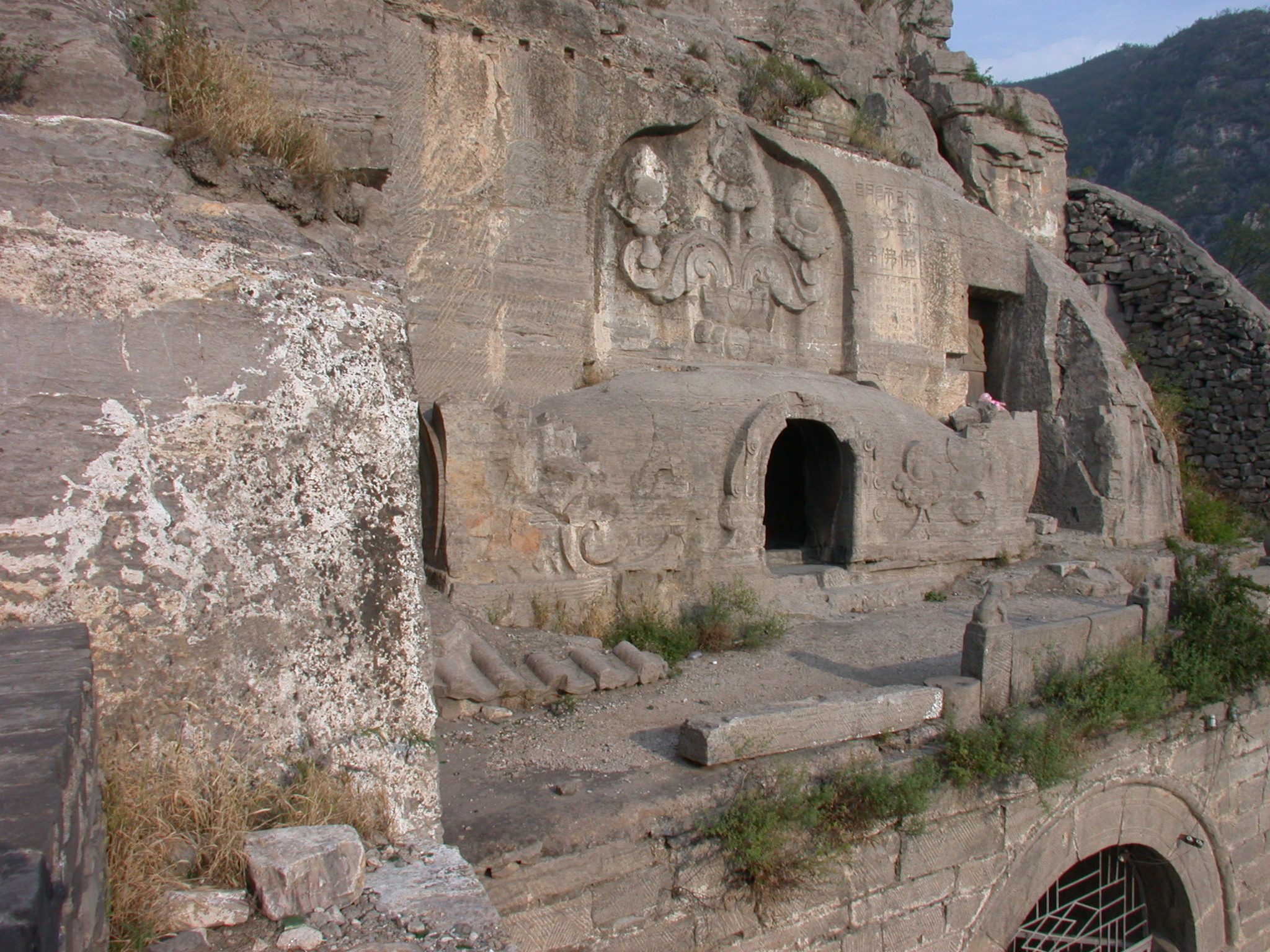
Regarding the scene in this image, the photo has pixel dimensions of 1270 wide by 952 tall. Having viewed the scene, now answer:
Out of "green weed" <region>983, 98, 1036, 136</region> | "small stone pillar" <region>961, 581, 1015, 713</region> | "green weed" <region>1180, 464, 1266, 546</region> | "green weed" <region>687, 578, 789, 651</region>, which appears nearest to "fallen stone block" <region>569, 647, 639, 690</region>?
"green weed" <region>687, 578, 789, 651</region>

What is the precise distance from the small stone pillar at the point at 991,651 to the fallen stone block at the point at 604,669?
187cm

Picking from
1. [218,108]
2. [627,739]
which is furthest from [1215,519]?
[218,108]

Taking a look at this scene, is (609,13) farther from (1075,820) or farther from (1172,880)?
(1172,880)

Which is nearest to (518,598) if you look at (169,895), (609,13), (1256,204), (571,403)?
(571,403)

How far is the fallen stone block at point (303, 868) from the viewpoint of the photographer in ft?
6.53

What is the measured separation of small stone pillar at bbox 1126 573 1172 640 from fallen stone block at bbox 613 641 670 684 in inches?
125

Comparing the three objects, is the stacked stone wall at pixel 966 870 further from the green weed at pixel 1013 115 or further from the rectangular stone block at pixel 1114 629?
the green weed at pixel 1013 115

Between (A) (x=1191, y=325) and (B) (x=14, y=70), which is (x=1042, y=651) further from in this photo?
(A) (x=1191, y=325)

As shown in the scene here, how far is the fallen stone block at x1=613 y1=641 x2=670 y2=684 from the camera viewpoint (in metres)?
5.15

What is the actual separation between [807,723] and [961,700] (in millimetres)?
1042

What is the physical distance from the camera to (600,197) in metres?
8.19

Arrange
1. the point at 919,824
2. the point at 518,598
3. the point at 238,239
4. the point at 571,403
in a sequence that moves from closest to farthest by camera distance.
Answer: the point at 238,239
the point at 919,824
the point at 518,598
the point at 571,403

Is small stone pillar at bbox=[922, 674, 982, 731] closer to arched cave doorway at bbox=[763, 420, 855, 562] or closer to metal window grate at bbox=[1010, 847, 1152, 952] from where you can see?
metal window grate at bbox=[1010, 847, 1152, 952]

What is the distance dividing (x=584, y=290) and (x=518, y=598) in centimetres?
311
